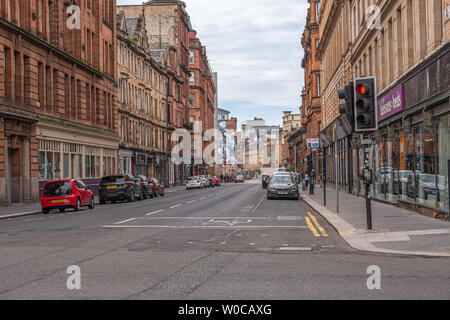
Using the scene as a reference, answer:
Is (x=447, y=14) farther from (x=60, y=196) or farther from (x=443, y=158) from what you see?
(x=60, y=196)

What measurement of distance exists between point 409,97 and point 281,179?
51.7ft

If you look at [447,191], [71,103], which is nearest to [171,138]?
[71,103]

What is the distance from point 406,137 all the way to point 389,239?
9.58 m

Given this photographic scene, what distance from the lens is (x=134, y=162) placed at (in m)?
59.0

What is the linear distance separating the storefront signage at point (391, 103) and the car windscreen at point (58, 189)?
47.8 ft

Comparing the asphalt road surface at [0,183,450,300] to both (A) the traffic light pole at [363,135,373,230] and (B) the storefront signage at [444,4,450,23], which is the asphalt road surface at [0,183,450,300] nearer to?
(A) the traffic light pole at [363,135,373,230]

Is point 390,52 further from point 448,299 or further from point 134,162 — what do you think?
point 134,162

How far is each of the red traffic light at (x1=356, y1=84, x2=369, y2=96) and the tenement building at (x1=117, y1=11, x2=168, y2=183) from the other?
1673 inches

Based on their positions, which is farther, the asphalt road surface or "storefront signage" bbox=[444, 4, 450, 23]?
"storefront signage" bbox=[444, 4, 450, 23]

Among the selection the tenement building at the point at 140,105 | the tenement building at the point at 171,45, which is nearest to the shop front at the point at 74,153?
the tenement building at the point at 140,105

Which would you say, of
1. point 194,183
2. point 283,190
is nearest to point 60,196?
point 283,190

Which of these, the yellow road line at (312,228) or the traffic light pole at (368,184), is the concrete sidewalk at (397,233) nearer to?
the traffic light pole at (368,184)

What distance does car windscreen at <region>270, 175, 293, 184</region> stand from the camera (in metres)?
35.1

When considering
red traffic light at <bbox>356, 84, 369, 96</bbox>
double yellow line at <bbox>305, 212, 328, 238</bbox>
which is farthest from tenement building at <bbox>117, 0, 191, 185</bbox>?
red traffic light at <bbox>356, 84, 369, 96</bbox>
